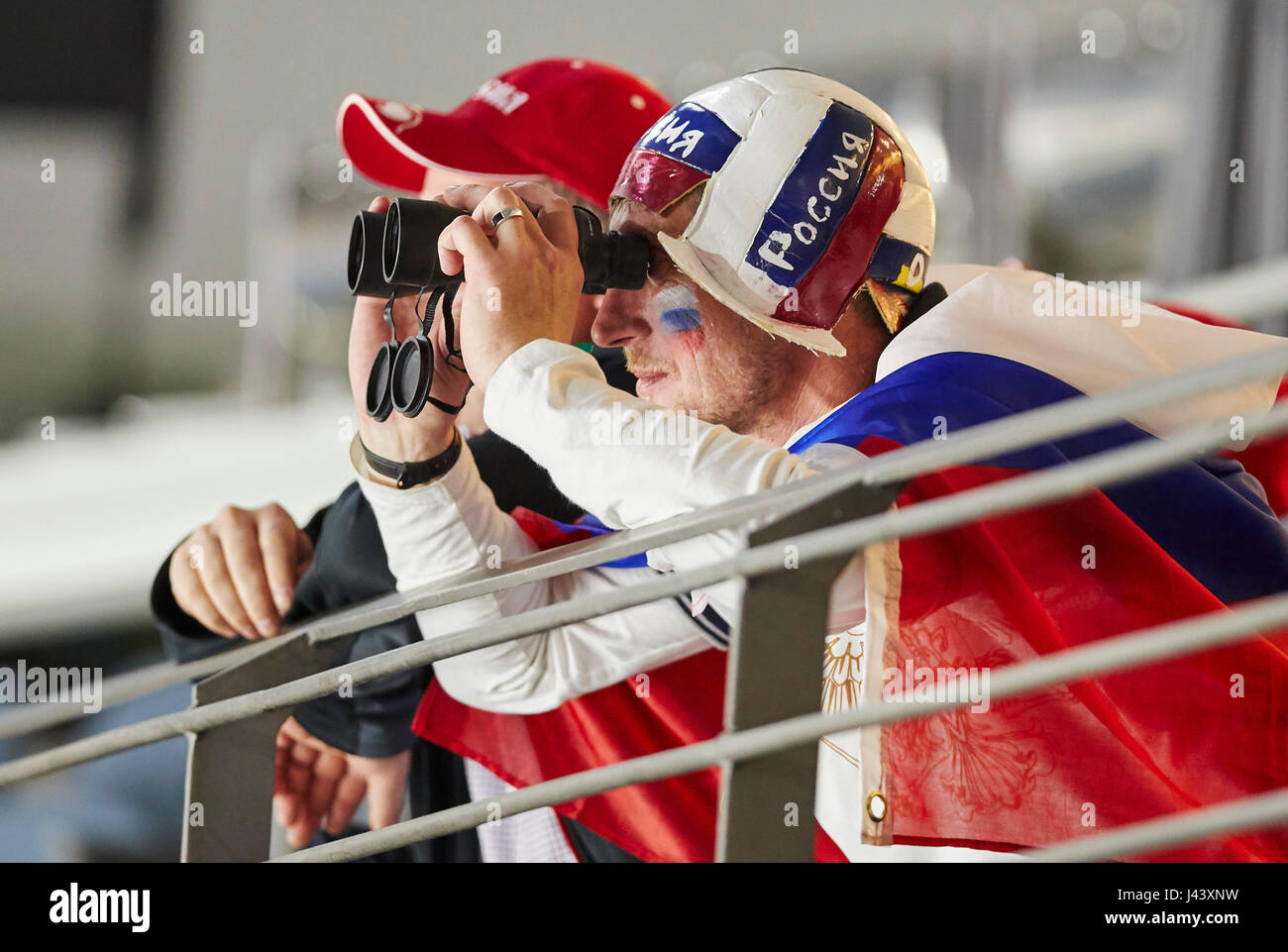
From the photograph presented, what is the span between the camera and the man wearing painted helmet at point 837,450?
2.71 feet

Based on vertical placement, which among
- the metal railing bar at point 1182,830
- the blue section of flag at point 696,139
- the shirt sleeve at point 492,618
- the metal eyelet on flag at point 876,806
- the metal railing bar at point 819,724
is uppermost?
the blue section of flag at point 696,139

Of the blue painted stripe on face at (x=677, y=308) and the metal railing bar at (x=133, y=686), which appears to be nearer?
the metal railing bar at (x=133, y=686)

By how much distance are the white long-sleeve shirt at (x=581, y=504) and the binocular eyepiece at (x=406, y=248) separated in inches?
4.6

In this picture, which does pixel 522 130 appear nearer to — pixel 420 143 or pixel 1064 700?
pixel 420 143

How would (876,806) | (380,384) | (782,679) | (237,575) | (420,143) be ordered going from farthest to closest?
(420,143) → (237,575) → (380,384) → (876,806) → (782,679)

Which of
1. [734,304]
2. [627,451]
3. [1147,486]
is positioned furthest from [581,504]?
[1147,486]

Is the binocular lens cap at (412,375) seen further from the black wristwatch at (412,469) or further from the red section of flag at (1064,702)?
the red section of flag at (1064,702)

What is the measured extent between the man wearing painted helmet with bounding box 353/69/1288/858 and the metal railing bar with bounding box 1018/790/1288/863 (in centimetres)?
23

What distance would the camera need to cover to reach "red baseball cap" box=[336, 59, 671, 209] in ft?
4.44

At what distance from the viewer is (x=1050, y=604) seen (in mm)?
877

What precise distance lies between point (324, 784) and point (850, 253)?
0.75m

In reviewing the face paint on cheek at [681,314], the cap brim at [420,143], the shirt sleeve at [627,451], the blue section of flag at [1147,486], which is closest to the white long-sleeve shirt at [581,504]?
the shirt sleeve at [627,451]
